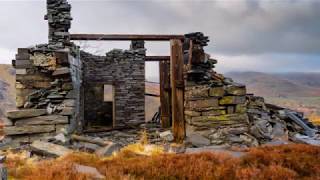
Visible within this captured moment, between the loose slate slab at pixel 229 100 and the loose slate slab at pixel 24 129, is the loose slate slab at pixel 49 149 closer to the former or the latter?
the loose slate slab at pixel 24 129

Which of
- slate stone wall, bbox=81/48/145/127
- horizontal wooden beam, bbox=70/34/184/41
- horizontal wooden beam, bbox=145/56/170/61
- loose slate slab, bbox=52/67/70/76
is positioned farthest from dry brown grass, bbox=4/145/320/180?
slate stone wall, bbox=81/48/145/127

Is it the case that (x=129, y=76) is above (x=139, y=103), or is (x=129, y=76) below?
above

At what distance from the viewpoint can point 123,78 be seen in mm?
20922

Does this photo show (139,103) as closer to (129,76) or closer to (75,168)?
(129,76)

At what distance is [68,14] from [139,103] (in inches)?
245

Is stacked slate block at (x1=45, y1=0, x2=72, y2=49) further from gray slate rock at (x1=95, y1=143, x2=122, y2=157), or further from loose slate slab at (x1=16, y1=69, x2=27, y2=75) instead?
gray slate rock at (x1=95, y1=143, x2=122, y2=157)

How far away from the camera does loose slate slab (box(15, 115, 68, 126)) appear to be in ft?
40.8

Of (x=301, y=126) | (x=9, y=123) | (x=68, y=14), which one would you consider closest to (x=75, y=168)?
(x=9, y=123)

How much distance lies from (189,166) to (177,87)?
474 centimetres

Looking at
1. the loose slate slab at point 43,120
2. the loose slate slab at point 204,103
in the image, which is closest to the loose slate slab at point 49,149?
the loose slate slab at point 43,120

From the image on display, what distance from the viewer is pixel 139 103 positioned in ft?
69.0

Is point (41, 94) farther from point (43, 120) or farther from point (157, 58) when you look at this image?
point (157, 58)

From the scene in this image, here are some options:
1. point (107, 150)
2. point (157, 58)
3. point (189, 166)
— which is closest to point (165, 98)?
point (157, 58)

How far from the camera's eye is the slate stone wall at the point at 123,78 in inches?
817
